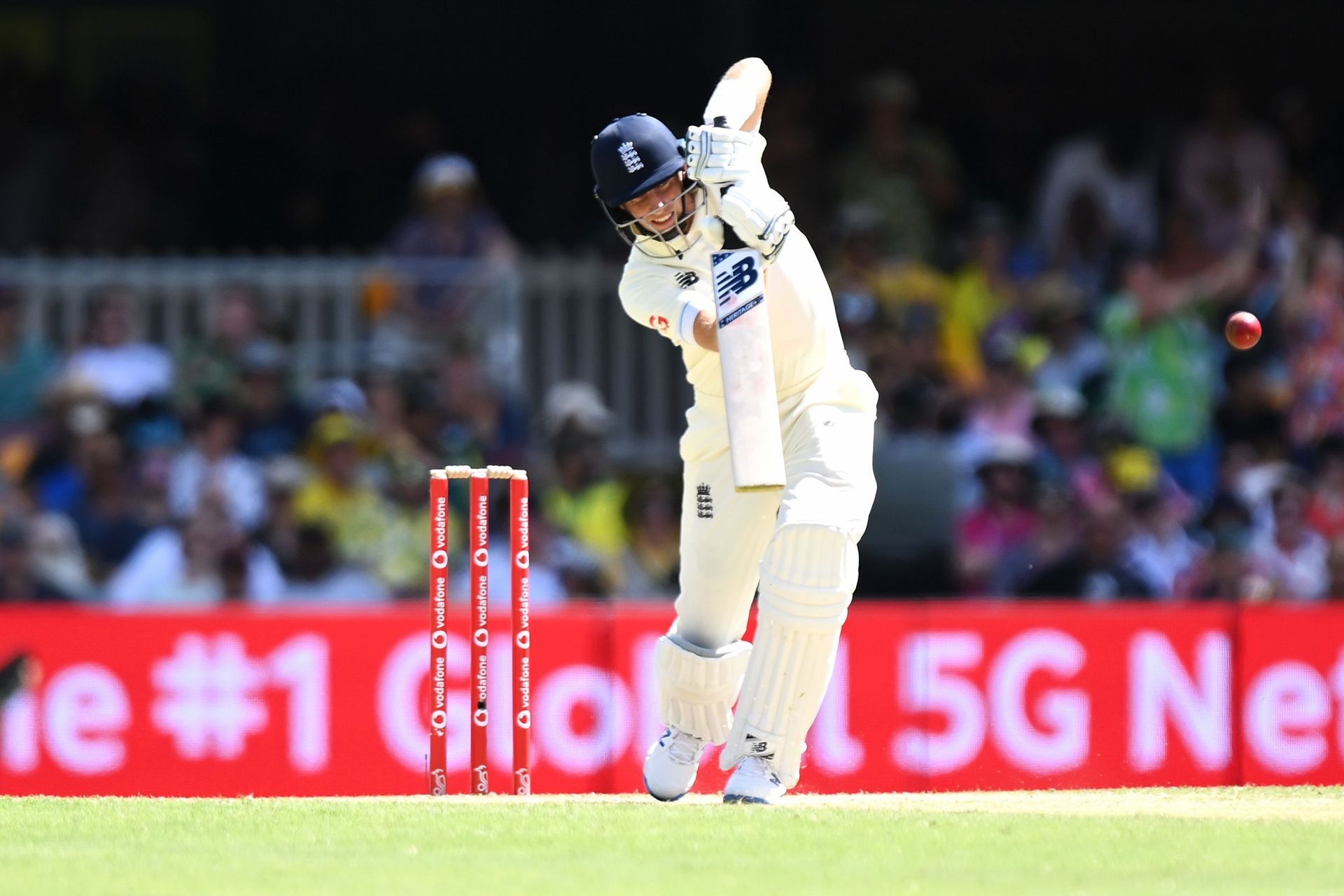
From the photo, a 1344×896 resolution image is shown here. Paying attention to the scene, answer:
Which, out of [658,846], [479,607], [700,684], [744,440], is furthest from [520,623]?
[658,846]

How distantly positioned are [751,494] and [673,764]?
2.79 feet

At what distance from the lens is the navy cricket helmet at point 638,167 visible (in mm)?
6336

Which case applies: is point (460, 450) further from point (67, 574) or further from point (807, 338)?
point (807, 338)

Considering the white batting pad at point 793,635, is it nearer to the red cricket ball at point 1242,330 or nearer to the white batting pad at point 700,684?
the white batting pad at point 700,684

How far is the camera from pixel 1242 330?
24.7 feet

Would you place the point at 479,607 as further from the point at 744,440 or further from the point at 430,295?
the point at 430,295

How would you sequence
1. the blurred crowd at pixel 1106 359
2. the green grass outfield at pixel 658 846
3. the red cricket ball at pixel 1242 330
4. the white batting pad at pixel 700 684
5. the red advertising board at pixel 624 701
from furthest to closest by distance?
1. the blurred crowd at pixel 1106 359
2. the red advertising board at pixel 624 701
3. the red cricket ball at pixel 1242 330
4. the white batting pad at pixel 700 684
5. the green grass outfield at pixel 658 846

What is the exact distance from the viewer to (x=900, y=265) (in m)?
11.6

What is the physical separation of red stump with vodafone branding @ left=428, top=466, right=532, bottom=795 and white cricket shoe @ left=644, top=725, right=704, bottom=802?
1.39 ft

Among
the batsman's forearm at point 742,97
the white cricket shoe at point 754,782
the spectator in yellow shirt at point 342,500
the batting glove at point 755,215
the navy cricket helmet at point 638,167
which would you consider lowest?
the white cricket shoe at point 754,782

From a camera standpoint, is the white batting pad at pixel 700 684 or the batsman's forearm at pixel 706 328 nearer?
the batsman's forearm at pixel 706 328

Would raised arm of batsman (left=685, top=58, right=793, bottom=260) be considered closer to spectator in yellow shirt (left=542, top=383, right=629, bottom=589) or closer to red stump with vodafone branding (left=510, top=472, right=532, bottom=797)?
red stump with vodafone branding (left=510, top=472, right=532, bottom=797)

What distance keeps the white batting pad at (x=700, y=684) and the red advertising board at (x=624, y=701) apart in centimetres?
151

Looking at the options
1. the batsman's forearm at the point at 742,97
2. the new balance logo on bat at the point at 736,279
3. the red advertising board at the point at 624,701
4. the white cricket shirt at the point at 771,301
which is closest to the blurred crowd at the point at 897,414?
the red advertising board at the point at 624,701
